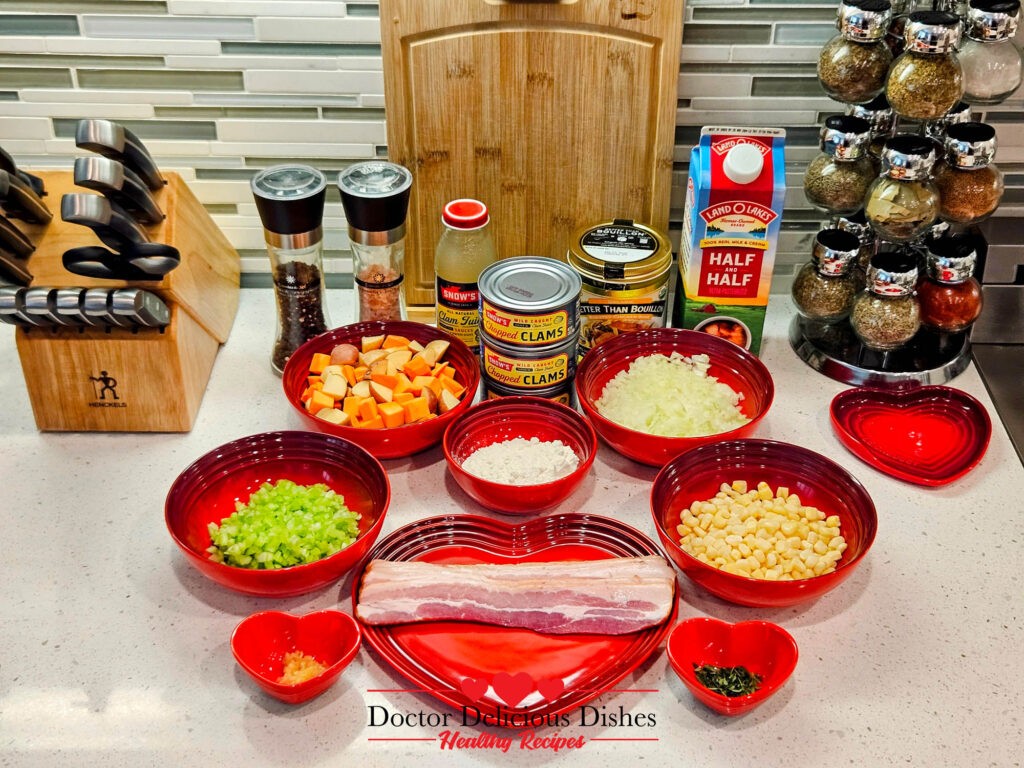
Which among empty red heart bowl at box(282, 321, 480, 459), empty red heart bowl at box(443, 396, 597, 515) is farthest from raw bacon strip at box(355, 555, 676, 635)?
empty red heart bowl at box(282, 321, 480, 459)

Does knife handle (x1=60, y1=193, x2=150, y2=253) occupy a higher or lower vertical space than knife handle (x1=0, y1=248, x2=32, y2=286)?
higher

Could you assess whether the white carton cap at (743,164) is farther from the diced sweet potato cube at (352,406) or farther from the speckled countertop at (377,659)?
the diced sweet potato cube at (352,406)

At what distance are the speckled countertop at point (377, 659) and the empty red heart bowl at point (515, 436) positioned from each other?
54mm

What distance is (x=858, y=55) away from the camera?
54.9 inches

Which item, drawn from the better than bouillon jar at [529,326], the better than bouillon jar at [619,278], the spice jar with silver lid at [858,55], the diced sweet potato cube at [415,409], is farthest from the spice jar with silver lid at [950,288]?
the diced sweet potato cube at [415,409]

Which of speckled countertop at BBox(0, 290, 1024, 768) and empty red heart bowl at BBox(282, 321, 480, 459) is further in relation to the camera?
empty red heart bowl at BBox(282, 321, 480, 459)

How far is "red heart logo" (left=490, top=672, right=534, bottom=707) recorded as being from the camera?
43.5 inches

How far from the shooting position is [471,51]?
1.51 meters

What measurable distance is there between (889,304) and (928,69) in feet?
1.06

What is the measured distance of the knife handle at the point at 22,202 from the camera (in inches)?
54.6

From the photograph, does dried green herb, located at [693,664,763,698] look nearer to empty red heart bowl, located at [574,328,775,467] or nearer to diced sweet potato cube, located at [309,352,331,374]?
empty red heart bowl, located at [574,328,775,467]

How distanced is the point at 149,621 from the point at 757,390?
34.1 inches

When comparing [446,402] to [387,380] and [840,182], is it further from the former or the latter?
[840,182]

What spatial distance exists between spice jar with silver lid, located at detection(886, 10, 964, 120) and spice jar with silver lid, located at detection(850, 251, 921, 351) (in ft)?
0.69
